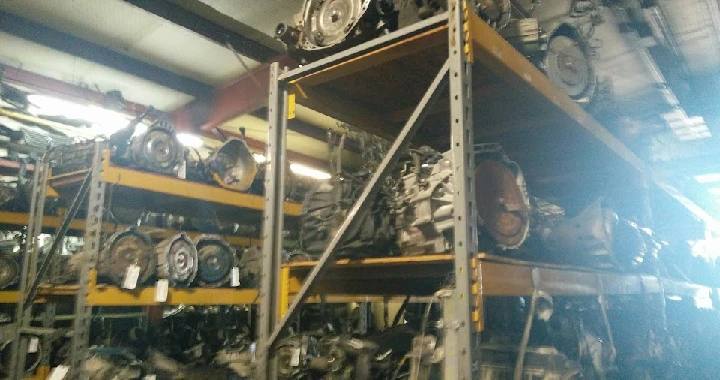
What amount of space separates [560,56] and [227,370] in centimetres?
265

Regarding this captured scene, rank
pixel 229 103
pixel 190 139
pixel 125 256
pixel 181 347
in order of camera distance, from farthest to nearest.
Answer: pixel 190 139 < pixel 229 103 < pixel 181 347 < pixel 125 256

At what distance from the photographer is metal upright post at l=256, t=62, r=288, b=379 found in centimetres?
175

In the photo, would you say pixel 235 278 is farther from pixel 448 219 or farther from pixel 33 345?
pixel 448 219

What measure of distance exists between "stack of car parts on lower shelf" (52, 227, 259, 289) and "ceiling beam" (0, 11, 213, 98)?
1.58 meters

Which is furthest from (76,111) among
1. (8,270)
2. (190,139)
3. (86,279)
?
(86,279)

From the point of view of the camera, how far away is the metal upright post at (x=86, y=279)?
270cm

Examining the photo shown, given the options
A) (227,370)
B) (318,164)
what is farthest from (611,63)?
(318,164)

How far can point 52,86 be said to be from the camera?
15.0 feet

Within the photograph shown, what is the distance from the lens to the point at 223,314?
4461 mm

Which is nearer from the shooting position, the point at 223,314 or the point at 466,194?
the point at 466,194

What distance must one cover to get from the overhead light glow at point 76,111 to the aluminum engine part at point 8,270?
4.19 ft

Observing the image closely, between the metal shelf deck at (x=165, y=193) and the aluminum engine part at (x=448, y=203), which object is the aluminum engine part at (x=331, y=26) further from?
the metal shelf deck at (x=165, y=193)

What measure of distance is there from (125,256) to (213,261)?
0.62 m

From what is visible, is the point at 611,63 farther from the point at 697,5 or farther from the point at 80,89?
the point at 80,89
